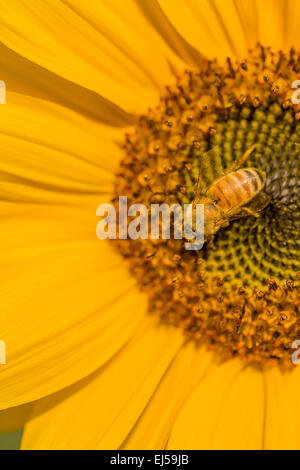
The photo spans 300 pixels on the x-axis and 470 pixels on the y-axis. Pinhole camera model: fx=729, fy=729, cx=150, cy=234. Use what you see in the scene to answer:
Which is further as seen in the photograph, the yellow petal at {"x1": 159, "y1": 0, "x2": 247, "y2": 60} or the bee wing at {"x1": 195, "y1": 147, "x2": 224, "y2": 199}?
the bee wing at {"x1": 195, "y1": 147, "x2": 224, "y2": 199}

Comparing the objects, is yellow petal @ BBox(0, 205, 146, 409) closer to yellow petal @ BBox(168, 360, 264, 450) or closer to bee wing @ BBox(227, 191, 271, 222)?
yellow petal @ BBox(168, 360, 264, 450)

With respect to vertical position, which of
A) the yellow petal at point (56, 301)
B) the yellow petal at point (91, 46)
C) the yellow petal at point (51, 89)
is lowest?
the yellow petal at point (56, 301)

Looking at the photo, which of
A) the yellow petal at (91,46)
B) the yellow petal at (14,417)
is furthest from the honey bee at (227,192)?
the yellow petal at (14,417)

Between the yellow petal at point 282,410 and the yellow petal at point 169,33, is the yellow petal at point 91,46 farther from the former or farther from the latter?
the yellow petal at point 282,410

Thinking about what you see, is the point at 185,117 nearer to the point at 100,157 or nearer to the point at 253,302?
the point at 100,157

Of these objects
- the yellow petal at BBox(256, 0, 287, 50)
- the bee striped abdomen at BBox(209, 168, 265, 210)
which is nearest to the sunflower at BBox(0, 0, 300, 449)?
the yellow petal at BBox(256, 0, 287, 50)

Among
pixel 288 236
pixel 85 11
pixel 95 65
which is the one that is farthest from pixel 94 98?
pixel 288 236
